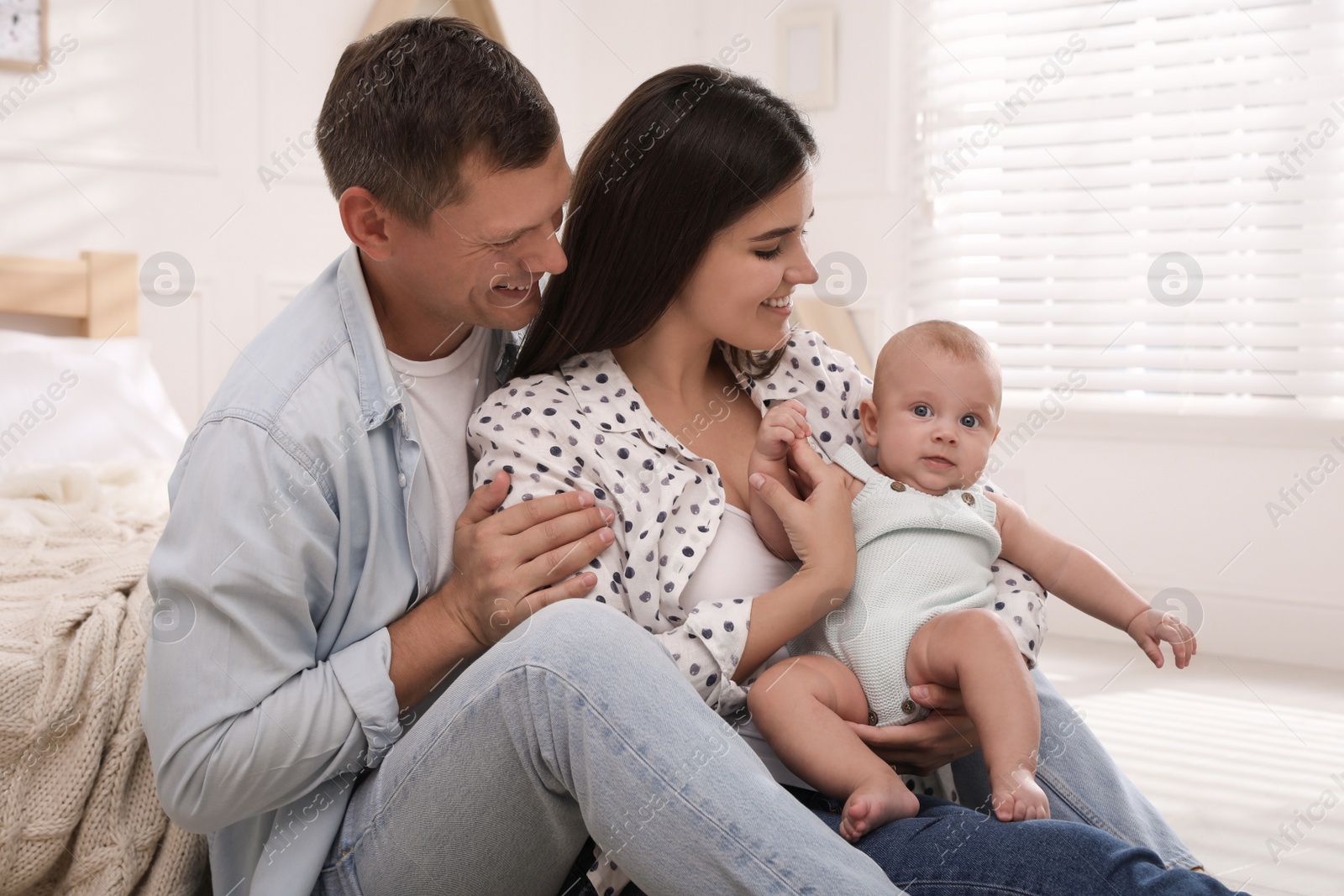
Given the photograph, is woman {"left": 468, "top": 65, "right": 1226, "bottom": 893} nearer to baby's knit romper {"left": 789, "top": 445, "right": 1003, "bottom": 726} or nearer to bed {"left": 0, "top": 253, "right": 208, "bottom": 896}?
baby's knit romper {"left": 789, "top": 445, "right": 1003, "bottom": 726}

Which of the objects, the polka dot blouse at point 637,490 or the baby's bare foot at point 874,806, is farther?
the polka dot blouse at point 637,490

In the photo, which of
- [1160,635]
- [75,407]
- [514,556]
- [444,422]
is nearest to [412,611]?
[514,556]

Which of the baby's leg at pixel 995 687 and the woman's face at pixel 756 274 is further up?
the woman's face at pixel 756 274

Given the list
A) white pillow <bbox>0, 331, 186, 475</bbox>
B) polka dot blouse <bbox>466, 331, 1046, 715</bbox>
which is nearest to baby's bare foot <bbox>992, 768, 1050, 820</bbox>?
polka dot blouse <bbox>466, 331, 1046, 715</bbox>

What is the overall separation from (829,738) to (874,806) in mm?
90

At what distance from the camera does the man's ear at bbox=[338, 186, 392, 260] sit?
45.8 inches

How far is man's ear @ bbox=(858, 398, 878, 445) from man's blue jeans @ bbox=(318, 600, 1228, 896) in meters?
0.50

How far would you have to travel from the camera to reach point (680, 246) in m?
1.30

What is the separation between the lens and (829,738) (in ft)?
3.59

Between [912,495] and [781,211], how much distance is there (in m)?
0.38

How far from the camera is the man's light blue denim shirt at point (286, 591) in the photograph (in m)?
1.00

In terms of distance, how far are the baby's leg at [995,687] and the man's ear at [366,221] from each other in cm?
74

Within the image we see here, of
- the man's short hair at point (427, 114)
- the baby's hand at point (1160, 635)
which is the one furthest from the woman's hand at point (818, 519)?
the man's short hair at point (427, 114)

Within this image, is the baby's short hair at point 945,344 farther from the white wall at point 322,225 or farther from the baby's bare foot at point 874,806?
the white wall at point 322,225
